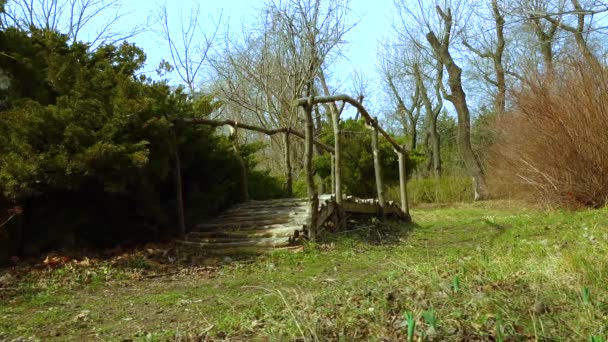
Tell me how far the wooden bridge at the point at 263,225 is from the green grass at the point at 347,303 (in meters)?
1.07

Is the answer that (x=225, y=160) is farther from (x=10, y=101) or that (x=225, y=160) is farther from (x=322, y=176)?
(x=322, y=176)

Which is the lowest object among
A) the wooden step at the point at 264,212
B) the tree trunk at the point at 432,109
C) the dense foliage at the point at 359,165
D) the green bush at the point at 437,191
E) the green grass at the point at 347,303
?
the green grass at the point at 347,303

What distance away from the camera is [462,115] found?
25.1 m

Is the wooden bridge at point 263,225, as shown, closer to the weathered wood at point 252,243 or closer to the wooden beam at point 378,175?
the weathered wood at point 252,243

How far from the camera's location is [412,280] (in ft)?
13.5

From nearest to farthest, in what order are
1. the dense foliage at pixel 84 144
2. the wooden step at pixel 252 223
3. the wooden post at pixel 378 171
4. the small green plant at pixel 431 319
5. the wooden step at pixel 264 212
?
the small green plant at pixel 431 319 → the dense foliage at pixel 84 144 → the wooden step at pixel 252 223 → the wooden step at pixel 264 212 → the wooden post at pixel 378 171

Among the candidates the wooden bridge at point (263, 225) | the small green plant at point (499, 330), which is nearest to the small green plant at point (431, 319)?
the small green plant at point (499, 330)

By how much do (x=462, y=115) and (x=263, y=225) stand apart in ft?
58.9

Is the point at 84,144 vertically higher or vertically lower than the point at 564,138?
lower

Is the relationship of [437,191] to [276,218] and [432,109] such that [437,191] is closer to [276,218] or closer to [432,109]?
[432,109]

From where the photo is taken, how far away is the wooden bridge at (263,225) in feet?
26.7

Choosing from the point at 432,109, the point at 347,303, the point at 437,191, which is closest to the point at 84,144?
the point at 347,303

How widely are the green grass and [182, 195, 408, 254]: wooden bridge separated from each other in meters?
1.07

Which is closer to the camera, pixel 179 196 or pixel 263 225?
pixel 179 196
